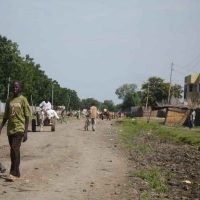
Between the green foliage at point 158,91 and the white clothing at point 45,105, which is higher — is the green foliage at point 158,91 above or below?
above

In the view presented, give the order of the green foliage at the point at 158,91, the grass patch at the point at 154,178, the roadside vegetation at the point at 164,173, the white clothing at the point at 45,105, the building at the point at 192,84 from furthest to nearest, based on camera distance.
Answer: the green foliage at the point at 158,91
the building at the point at 192,84
the white clothing at the point at 45,105
the grass patch at the point at 154,178
the roadside vegetation at the point at 164,173

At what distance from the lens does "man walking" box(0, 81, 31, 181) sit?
11219 millimetres

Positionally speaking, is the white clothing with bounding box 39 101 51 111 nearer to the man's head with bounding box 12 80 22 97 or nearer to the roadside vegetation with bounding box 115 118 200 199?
the roadside vegetation with bounding box 115 118 200 199

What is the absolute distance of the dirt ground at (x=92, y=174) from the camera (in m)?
9.95

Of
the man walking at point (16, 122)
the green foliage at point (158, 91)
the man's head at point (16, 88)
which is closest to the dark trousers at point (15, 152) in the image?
the man walking at point (16, 122)

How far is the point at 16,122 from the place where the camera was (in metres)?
11.3

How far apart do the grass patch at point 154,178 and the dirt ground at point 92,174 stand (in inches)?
5.8

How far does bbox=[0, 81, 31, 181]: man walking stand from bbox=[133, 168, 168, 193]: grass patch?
2.93 meters

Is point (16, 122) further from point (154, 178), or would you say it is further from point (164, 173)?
point (164, 173)

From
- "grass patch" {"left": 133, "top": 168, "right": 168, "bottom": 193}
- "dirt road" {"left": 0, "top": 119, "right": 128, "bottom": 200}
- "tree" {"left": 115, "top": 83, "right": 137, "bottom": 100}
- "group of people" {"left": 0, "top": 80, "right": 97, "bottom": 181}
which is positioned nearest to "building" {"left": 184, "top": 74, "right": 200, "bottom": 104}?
"dirt road" {"left": 0, "top": 119, "right": 128, "bottom": 200}

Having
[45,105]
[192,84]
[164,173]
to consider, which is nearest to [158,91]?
[192,84]

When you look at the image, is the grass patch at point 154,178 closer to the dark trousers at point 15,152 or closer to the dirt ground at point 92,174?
the dirt ground at point 92,174

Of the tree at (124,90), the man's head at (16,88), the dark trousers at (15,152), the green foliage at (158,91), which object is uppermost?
the tree at (124,90)

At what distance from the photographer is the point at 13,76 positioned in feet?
180
